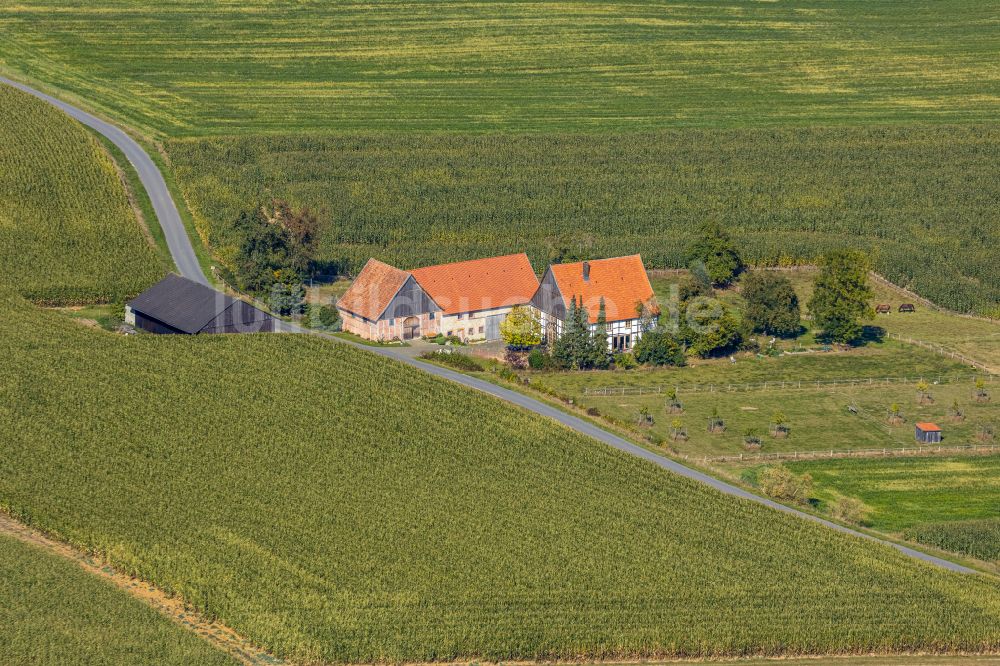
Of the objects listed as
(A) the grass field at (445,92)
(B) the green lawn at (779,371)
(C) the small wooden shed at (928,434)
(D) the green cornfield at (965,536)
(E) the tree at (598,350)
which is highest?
(A) the grass field at (445,92)

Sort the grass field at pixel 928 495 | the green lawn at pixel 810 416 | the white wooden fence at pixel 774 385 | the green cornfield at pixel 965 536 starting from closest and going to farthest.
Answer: the green cornfield at pixel 965 536 → the grass field at pixel 928 495 → the green lawn at pixel 810 416 → the white wooden fence at pixel 774 385

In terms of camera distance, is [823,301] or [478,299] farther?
[478,299]

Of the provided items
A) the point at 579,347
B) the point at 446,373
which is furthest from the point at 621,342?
the point at 446,373

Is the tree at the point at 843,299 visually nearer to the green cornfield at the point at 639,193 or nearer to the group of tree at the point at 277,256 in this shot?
the green cornfield at the point at 639,193

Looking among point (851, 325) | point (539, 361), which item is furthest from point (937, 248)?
point (539, 361)

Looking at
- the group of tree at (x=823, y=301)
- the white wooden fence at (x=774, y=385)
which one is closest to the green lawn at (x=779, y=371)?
the white wooden fence at (x=774, y=385)

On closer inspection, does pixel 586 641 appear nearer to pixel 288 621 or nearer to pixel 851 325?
pixel 288 621

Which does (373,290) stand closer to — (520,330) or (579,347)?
(520,330)
